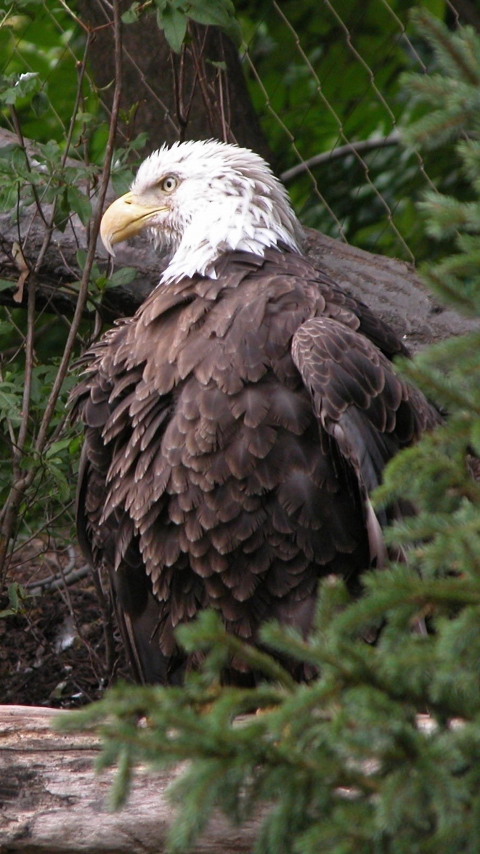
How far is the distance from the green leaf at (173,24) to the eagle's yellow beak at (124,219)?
1.75 ft

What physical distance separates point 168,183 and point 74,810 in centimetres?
207

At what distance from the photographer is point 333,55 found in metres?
5.11

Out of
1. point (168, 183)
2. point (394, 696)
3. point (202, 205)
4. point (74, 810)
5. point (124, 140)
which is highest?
point (124, 140)

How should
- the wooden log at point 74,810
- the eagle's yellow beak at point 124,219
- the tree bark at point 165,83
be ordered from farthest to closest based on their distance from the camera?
the tree bark at point 165,83 < the eagle's yellow beak at point 124,219 < the wooden log at point 74,810

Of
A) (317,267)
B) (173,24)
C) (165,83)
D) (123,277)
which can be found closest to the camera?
Result: (173,24)

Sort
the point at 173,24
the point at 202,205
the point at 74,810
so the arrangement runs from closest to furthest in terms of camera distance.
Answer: the point at 74,810 → the point at 173,24 → the point at 202,205

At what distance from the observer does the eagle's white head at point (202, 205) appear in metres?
3.35

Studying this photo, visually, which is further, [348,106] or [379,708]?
[348,106]

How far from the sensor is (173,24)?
10.6 feet

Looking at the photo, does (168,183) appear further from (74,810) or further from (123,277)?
(74,810)

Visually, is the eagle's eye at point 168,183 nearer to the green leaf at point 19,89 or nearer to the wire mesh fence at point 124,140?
the wire mesh fence at point 124,140

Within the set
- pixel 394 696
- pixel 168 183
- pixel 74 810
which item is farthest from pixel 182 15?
pixel 394 696

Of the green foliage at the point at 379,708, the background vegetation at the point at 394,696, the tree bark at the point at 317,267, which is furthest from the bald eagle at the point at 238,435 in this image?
the green foliage at the point at 379,708

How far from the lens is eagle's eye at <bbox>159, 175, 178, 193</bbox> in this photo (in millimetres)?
3541
